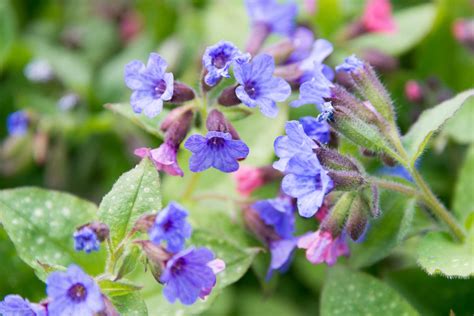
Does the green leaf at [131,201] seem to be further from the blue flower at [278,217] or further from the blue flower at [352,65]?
the blue flower at [352,65]

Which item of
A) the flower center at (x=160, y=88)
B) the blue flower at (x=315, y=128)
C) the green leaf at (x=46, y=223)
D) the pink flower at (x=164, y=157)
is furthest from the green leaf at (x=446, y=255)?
the green leaf at (x=46, y=223)

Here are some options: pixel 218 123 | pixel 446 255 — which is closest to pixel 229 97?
pixel 218 123

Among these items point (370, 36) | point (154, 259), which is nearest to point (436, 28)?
point (370, 36)

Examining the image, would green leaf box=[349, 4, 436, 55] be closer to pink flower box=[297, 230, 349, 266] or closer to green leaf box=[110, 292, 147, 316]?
pink flower box=[297, 230, 349, 266]

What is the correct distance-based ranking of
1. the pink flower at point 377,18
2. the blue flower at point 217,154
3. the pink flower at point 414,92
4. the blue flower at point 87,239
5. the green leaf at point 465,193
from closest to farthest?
the blue flower at point 87,239
the blue flower at point 217,154
the green leaf at point 465,193
the pink flower at point 414,92
the pink flower at point 377,18

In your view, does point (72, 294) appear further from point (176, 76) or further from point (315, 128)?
point (176, 76)

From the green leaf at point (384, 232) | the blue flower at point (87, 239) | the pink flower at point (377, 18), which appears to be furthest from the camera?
the pink flower at point (377, 18)

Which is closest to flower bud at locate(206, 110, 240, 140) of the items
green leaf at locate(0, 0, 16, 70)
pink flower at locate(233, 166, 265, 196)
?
pink flower at locate(233, 166, 265, 196)
